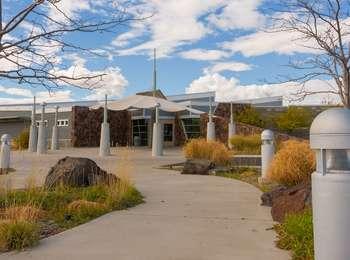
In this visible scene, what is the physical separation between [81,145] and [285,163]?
30.8m

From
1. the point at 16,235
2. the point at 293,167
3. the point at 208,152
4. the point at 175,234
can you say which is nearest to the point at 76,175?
the point at 293,167

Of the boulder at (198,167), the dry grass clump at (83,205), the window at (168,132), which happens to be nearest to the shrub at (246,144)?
the boulder at (198,167)

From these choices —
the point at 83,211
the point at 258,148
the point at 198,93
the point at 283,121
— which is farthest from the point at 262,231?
the point at 198,93

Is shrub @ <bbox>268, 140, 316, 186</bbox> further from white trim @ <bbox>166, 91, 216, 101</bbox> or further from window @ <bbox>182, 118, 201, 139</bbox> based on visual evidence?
white trim @ <bbox>166, 91, 216, 101</bbox>

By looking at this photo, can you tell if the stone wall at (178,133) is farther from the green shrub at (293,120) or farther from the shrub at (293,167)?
the shrub at (293,167)

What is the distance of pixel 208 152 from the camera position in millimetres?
18891

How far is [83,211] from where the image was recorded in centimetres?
831

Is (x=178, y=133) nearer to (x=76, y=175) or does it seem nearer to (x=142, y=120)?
(x=142, y=120)

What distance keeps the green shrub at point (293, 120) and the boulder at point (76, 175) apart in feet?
94.4

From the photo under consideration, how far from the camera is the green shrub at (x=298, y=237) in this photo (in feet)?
17.9

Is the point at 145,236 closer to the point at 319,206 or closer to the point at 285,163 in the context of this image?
the point at 319,206

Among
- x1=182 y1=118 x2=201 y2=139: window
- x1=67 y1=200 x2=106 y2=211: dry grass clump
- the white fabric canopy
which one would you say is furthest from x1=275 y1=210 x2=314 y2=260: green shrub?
x1=182 y1=118 x2=201 y2=139: window

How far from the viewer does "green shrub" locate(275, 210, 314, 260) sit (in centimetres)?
547

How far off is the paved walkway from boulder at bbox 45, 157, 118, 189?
48.1 inches
